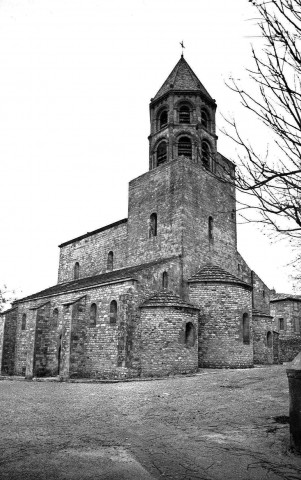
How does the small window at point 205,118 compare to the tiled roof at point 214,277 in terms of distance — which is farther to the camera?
the small window at point 205,118

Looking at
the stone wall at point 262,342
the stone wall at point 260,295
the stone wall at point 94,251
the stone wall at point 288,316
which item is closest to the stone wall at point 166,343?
the stone wall at point 262,342

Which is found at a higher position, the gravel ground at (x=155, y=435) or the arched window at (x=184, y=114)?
the arched window at (x=184, y=114)

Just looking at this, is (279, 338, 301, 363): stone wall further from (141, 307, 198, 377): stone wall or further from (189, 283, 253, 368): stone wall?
(141, 307, 198, 377): stone wall

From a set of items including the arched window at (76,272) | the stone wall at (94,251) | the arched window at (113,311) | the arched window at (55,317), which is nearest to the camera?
the arched window at (113,311)

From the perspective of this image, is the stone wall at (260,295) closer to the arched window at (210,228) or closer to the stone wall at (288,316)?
the arched window at (210,228)

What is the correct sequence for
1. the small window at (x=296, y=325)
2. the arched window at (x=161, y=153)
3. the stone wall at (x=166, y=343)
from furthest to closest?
the small window at (x=296, y=325) → the arched window at (x=161, y=153) → the stone wall at (x=166, y=343)

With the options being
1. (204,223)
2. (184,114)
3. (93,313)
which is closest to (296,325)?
(204,223)

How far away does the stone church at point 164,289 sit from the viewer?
18047 mm

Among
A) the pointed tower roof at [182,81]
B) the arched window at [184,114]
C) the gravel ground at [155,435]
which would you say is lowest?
the gravel ground at [155,435]

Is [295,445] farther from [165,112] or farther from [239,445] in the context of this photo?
[165,112]

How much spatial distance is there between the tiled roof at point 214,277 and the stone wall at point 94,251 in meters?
6.16

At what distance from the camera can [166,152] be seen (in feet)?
81.7

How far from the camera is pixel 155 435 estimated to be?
6.87 meters

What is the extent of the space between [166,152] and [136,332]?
1202cm
